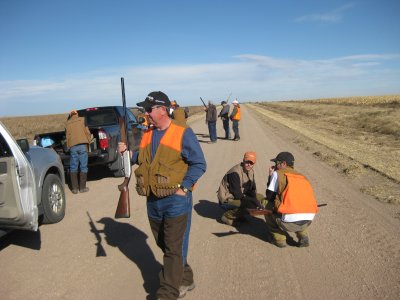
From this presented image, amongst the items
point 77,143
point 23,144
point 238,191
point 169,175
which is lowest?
point 238,191

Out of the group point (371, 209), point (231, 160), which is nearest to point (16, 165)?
point (371, 209)

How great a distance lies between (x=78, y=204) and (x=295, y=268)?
14.5 feet

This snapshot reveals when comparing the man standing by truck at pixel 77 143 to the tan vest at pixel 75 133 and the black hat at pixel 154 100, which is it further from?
the black hat at pixel 154 100

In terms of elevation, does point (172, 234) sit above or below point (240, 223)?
above

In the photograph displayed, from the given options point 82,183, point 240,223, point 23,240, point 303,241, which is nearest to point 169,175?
point 303,241

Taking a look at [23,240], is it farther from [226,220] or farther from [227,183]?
[227,183]

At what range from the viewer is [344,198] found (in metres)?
7.27

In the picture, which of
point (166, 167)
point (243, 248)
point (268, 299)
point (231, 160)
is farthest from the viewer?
point (231, 160)

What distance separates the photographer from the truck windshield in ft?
33.7

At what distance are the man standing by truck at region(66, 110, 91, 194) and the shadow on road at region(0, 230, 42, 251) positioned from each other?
97.8 inches

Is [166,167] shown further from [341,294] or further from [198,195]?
[198,195]

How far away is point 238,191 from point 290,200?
1.12 metres

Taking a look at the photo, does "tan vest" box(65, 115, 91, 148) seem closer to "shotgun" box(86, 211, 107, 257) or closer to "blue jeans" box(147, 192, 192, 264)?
"shotgun" box(86, 211, 107, 257)

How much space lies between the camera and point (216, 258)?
466 centimetres
